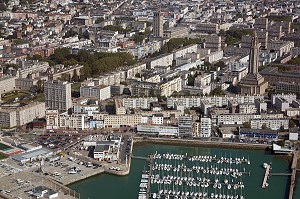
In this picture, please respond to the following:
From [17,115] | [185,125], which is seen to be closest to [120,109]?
[185,125]

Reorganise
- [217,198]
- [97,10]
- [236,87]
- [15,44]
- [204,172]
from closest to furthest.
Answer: [217,198] < [204,172] < [236,87] < [15,44] < [97,10]

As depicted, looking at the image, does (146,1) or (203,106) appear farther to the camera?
(146,1)

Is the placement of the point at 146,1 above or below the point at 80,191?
above

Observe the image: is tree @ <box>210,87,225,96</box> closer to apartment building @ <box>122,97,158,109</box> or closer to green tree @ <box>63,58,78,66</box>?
apartment building @ <box>122,97,158,109</box>

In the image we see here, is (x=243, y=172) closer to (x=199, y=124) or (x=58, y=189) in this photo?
(x=199, y=124)

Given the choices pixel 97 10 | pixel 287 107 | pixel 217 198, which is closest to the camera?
pixel 217 198

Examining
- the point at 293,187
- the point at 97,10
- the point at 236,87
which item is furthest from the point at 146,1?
the point at 293,187
